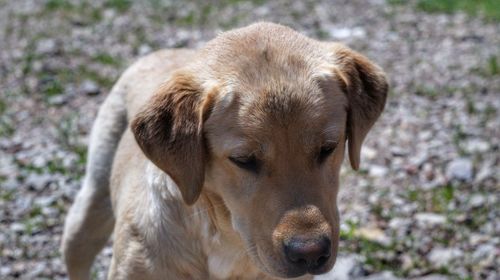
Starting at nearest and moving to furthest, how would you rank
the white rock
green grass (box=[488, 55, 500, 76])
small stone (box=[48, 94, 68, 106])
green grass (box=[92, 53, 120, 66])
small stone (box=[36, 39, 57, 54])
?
small stone (box=[48, 94, 68, 106]) → green grass (box=[488, 55, 500, 76]) → green grass (box=[92, 53, 120, 66]) → small stone (box=[36, 39, 57, 54]) → the white rock

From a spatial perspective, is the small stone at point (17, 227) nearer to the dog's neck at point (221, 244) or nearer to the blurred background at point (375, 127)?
the blurred background at point (375, 127)

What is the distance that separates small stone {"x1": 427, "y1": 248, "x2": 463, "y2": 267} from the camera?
237 inches

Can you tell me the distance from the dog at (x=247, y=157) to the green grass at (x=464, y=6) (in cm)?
752

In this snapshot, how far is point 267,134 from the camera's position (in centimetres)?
378

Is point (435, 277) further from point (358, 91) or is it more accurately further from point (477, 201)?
point (358, 91)

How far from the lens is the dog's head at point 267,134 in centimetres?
377

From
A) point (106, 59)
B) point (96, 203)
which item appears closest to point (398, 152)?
point (96, 203)

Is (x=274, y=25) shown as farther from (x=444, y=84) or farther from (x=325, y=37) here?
(x=325, y=37)

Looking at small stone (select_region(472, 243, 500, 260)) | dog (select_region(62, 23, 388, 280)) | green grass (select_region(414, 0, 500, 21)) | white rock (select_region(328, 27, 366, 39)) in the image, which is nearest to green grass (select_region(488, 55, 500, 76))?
white rock (select_region(328, 27, 366, 39))

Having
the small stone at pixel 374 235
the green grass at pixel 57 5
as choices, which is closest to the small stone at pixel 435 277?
the small stone at pixel 374 235

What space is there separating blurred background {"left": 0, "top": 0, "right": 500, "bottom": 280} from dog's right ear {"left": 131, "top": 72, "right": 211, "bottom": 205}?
2.19 metres

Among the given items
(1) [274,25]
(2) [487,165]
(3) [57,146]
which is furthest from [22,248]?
(2) [487,165]

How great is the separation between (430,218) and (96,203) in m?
2.53

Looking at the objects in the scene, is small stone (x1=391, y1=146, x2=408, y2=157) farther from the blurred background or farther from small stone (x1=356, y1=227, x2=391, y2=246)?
small stone (x1=356, y1=227, x2=391, y2=246)
